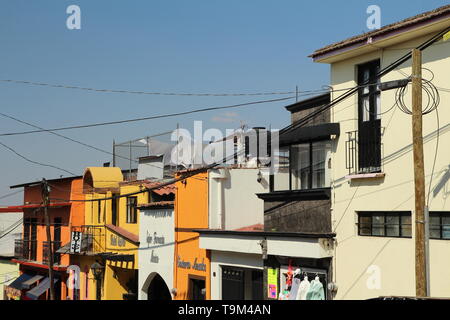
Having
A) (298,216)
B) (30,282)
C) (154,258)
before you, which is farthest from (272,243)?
(30,282)

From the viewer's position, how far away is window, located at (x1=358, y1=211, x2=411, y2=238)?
18.5m

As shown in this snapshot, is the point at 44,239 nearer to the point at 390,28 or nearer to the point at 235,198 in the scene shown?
the point at 235,198

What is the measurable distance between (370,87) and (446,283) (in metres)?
6.07

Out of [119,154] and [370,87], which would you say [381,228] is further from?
[119,154]

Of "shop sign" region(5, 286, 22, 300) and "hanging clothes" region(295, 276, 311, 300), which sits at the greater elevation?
"hanging clothes" region(295, 276, 311, 300)

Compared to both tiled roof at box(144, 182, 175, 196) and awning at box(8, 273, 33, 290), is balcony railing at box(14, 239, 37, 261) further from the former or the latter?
tiled roof at box(144, 182, 175, 196)

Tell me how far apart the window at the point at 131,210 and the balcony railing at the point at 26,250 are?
14.4m

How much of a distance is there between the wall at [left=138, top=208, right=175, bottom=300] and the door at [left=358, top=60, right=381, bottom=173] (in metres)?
11.3

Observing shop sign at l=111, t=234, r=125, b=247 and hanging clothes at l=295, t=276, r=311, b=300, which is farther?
shop sign at l=111, t=234, r=125, b=247

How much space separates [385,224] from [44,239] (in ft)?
101

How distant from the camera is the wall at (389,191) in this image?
691 inches

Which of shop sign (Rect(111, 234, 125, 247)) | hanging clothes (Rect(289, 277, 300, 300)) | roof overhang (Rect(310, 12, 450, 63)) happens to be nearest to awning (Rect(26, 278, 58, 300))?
shop sign (Rect(111, 234, 125, 247))

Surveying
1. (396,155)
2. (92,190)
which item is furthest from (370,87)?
(92,190)

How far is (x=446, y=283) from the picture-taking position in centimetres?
1712
